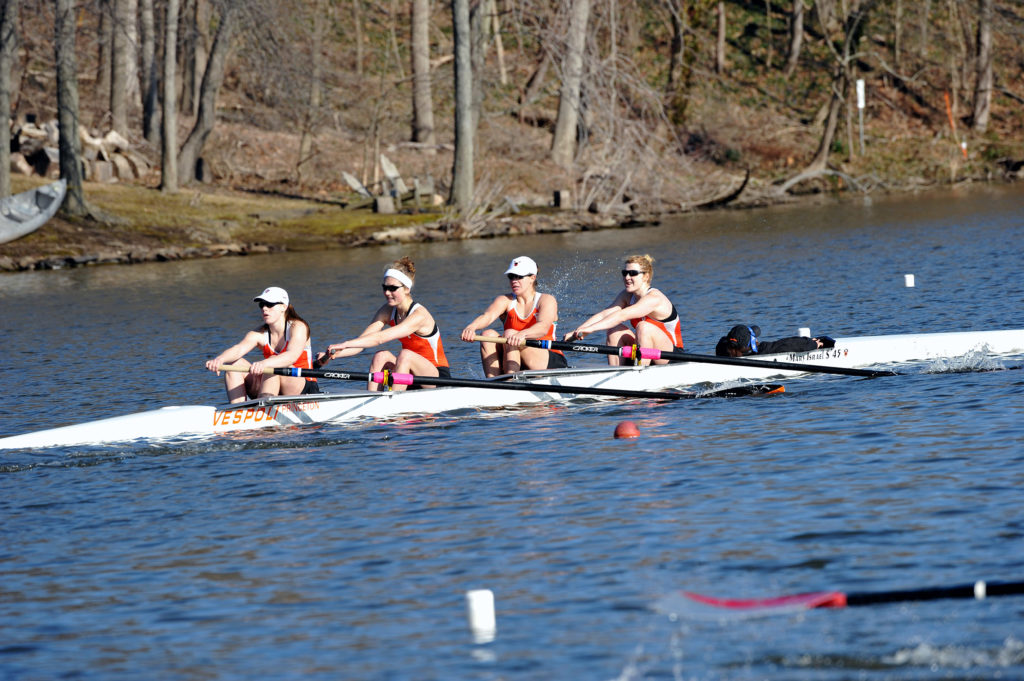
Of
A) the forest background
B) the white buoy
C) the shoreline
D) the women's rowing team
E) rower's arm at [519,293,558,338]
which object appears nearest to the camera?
the white buoy

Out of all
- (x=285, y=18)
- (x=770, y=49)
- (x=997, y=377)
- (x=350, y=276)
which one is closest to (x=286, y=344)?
(x=997, y=377)

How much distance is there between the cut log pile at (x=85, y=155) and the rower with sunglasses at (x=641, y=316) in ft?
84.3

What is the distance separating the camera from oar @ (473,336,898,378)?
1345 centimetres

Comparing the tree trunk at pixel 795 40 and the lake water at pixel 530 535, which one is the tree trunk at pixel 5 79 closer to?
the lake water at pixel 530 535

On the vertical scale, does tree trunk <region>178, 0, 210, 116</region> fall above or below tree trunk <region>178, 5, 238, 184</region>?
above

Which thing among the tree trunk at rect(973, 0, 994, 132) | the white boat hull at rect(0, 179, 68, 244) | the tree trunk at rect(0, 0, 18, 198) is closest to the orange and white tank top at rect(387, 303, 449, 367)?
the white boat hull at rect(0, 179, 68, 244)

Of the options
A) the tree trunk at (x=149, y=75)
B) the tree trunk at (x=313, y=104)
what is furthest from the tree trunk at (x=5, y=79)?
the tree trunk at (x=313, y=104)

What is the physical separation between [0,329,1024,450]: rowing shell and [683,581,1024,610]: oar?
20.9 feet

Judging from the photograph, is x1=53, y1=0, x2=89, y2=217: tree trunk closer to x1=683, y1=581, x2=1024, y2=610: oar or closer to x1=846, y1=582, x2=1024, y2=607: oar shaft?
x1=683, y1=581, x2=1024, y2=610: oar

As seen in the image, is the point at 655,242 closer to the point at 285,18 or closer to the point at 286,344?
the point at 285,18

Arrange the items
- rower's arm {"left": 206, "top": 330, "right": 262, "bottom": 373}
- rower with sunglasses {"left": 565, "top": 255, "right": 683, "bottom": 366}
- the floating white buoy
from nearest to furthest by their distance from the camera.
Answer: the floating white buoy, rower's arm {"left": 206, "top": 330, "right": 262, "bottom": 373}, rower with sunglasses {"left": 565, "top": 255, "right": 683, "bottom": 366}

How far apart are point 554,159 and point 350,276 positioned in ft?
51.6

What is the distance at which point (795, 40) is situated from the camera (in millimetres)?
54188

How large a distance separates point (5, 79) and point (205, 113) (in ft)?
25.2
